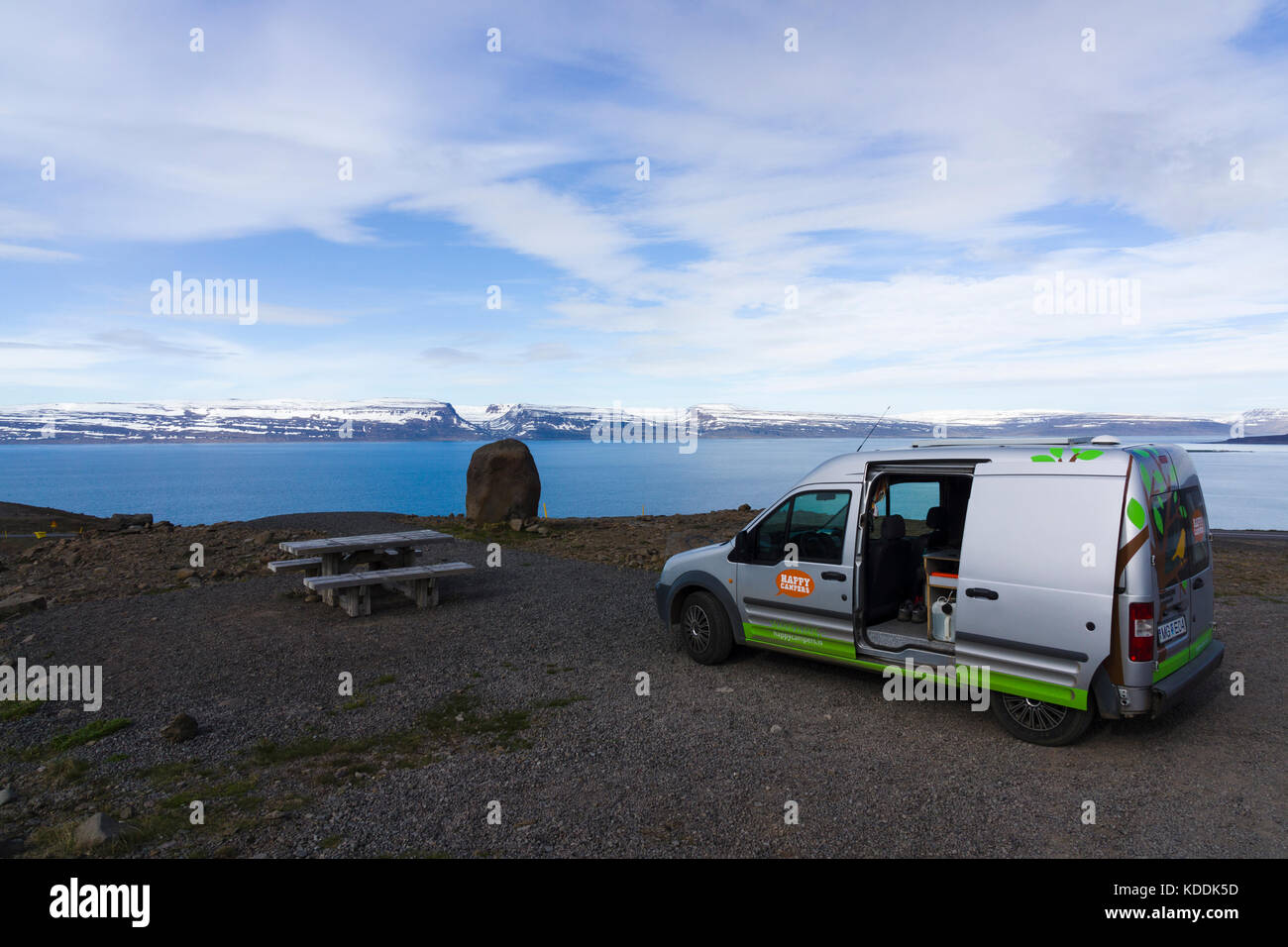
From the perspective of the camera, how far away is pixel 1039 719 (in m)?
5.80

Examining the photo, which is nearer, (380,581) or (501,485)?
(380,581)

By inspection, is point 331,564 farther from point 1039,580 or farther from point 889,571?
point 1039,580

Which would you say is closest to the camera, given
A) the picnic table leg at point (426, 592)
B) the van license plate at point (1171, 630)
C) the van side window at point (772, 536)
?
the van license plate at point (1171, 630)

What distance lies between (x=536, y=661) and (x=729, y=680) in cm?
222

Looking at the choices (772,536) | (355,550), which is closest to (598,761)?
(772,536)

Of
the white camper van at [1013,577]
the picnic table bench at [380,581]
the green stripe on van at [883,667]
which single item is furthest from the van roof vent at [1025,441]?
the picnic table bench at [380,581]

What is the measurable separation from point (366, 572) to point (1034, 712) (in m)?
9.63

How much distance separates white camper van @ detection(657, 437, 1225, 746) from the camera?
205 inches

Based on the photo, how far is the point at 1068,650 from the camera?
532cm

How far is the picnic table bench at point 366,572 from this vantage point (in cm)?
1031

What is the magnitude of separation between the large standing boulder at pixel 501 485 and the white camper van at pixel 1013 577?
1394 centimetres

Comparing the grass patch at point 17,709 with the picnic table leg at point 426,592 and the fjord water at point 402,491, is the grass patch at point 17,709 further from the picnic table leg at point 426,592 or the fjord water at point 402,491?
the fjord water at point 402,491
